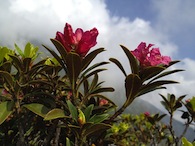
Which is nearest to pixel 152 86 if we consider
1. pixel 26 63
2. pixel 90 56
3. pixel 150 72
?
pixel 150 72

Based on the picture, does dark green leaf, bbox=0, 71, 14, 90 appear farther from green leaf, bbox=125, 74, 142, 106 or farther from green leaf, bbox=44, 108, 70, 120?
green leaf, bbox=125, 74, 142, 106

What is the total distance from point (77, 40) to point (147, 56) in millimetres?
338

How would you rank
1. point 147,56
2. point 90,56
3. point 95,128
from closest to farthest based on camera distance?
point 95,128 < point 90,56 < point 147,56

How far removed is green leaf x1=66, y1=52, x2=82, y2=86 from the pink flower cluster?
304mm

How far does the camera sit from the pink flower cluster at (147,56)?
140 cm

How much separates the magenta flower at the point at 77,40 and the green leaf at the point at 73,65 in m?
0.07

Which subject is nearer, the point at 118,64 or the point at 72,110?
the point at 72,110

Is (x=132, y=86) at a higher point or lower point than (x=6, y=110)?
higher

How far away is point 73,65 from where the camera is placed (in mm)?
1301

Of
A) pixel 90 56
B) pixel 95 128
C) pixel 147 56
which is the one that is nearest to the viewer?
pixel 95 128

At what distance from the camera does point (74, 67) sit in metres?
1.31

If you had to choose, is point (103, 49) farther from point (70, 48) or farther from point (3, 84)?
point (3, 84)

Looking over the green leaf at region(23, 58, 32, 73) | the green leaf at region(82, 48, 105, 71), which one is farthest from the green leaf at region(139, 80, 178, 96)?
the green leaf at region(23, 58, 32, 73)

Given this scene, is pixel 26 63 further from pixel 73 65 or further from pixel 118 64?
pixel 118 64
